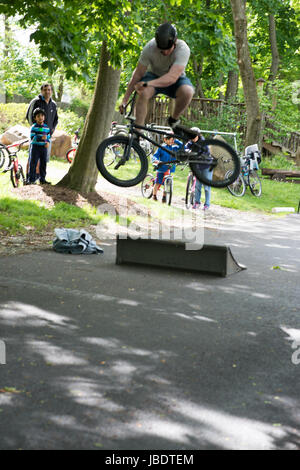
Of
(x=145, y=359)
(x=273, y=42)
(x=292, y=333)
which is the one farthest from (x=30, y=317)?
(x=273, y=42)

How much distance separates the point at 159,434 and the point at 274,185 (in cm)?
2226

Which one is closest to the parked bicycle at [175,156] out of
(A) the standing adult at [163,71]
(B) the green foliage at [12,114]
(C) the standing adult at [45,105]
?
(A) the standing adult at [163,71]

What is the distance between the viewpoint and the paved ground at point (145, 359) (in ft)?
13.2

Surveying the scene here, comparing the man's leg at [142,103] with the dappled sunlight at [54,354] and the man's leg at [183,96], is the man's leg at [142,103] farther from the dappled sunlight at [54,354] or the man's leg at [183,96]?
the dappled sunlight at [54,354]

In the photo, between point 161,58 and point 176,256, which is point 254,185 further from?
point 161,58

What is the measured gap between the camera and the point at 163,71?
25.0 ft

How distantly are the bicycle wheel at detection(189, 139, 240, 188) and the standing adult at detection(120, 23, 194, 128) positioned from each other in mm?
712

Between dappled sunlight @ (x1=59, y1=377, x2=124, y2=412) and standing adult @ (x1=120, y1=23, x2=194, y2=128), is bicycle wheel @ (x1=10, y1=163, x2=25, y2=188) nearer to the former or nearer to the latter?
standing adult @ (x1=120, y1=23, x2=194, y2=128)

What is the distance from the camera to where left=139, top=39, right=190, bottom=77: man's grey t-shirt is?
7352mm

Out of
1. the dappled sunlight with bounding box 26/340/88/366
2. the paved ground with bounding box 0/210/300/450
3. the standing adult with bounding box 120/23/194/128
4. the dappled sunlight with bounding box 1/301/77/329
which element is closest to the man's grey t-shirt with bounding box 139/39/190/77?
the standing adult with bounding box 120/23/194/128

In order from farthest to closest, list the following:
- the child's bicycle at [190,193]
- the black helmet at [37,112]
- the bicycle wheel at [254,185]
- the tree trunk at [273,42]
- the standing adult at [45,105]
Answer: the tree trunk at [273,42]
the bicycle wheel at [254,185]
the child's bicycle at [190,193]
the standing adult at [45,105]
the black helmet at [37,112]

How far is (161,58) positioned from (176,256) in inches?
145

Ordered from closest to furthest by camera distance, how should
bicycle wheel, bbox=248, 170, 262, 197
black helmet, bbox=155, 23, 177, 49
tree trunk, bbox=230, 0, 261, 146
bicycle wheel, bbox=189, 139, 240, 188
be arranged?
1. black helmet, bbox=155, 23, 177, 49
2. bicycle wheel, bbox=189, 139, 240, 188
3. tree trunk, bbox=230, 0, 261, 146
4. bicycle wheel, bbox=248, 170, 262, 197

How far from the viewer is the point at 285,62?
40.7m
